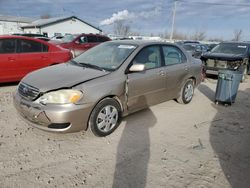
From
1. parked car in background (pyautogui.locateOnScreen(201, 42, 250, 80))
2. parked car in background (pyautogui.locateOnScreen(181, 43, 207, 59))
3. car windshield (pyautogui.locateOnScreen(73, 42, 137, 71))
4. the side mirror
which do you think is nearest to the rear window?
parked car in background (pyautogui.locateOnScreen(181, 43, 207, 59))

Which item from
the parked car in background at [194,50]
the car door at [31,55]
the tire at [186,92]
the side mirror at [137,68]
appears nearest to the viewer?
the side mirror at [137,68]

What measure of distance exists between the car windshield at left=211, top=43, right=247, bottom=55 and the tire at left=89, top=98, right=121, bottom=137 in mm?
8128

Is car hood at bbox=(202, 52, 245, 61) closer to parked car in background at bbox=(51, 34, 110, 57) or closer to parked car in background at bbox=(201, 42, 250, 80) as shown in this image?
parked car in background at bbox=(201, 42, 250, 80)

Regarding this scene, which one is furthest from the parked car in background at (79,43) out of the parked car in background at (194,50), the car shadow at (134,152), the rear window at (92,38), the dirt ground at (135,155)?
the car shadow at (134,152)

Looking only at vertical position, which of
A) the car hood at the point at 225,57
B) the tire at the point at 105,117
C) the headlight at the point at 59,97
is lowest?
the tire at the point at 105,117

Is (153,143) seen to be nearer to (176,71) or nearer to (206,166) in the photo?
(206,166)

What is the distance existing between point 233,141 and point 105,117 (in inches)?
91.8

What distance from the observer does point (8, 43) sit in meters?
6.39

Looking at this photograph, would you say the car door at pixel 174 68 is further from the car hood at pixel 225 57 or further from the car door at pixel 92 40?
the car door at pixel 92 40

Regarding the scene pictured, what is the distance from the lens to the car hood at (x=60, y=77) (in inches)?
136

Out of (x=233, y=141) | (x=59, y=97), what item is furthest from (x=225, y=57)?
(x=59, y=97)

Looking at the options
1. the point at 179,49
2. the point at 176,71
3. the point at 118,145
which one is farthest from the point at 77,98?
the point at 179,49

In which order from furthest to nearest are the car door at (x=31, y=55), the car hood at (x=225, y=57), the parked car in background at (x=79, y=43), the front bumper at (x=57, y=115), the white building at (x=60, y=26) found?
the white building at (x=60, y=26) < the parked car in background at (x=79, y=43) < the car hood at (x=225, y=57) < the car door at (x=31, y=55) < the front bumper at (x=57, y=115)

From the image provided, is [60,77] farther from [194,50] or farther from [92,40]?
[194,50]
